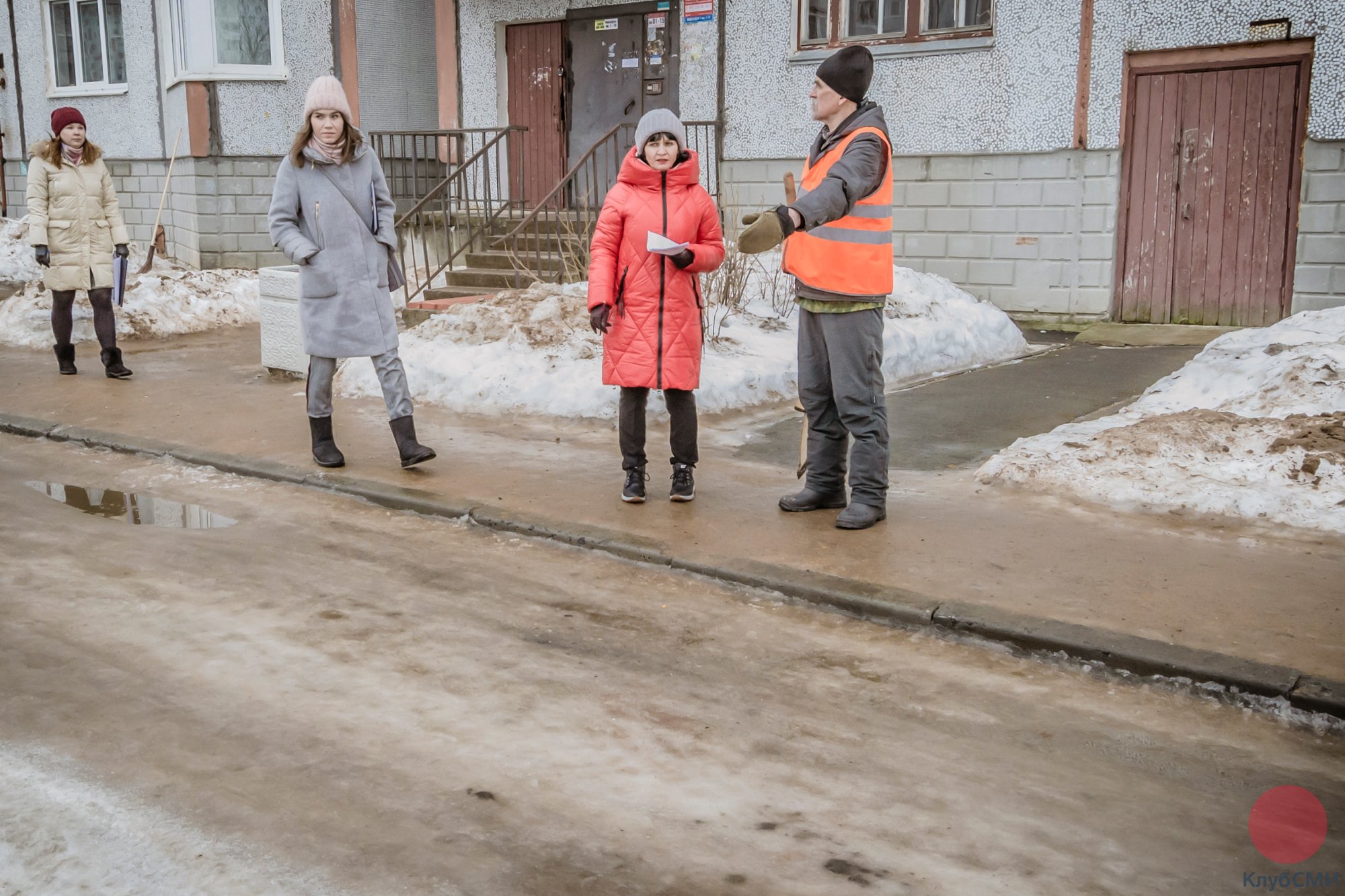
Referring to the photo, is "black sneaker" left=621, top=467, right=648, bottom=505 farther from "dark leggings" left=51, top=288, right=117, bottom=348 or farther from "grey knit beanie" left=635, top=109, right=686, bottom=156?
"dark leggings" left=51, top=288, right=117, bottom=348

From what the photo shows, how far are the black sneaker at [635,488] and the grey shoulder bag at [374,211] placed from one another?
1677mm

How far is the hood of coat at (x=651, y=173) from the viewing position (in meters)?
5.09

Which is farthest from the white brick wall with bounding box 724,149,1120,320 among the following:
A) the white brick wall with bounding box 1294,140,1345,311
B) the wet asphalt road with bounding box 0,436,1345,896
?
the wet asphalt road with bounding box 0,436,1345,896

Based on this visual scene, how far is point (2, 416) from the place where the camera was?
287 inches

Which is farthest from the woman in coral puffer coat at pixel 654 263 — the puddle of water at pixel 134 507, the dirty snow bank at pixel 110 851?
the dirty snow bank at pixel 110 851

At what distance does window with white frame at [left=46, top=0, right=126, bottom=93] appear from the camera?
53.5 feet

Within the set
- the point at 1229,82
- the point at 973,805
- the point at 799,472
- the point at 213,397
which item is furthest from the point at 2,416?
the point at 1229,82

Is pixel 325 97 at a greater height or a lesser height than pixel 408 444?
greater

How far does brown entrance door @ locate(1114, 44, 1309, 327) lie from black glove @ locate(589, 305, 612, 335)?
727 cm

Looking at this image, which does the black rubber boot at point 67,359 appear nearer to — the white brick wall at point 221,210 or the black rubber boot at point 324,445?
the black rubber boot at point 324,445

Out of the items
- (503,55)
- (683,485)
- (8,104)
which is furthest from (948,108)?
(8,104)

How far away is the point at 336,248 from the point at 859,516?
2.79 meters

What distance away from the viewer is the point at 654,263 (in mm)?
5152

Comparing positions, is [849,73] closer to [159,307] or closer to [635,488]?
[635,488]
